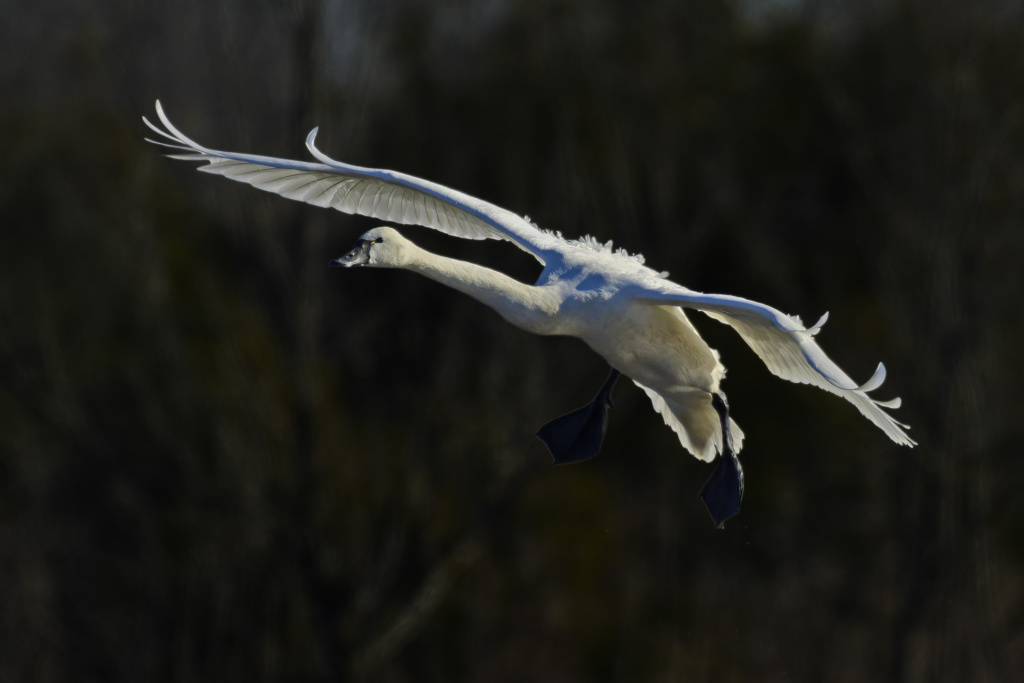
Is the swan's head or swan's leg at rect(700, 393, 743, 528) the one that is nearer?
the swan's head

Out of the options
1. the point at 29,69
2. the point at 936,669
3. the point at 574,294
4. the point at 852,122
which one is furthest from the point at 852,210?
the point at 574,294

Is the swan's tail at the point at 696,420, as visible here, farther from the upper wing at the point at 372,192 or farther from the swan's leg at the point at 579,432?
the upper wing at the point at 372,192

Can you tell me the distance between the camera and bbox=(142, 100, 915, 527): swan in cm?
741

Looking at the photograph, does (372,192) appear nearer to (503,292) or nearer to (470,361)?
(503,292)

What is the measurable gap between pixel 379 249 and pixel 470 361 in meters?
7.96

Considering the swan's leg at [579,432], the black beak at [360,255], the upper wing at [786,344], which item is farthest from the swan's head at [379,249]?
the swan's leg at [579,432]

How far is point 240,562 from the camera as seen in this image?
16.6 metres

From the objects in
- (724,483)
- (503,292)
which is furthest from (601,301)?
(724,483)

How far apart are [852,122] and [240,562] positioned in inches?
334

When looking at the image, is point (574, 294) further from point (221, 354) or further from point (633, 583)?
point (633, 583)

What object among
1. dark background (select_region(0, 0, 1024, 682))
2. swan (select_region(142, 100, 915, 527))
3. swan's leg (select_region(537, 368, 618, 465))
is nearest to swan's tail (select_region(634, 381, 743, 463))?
swan (select_region(142, 100, 915, 527))

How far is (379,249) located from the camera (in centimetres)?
779

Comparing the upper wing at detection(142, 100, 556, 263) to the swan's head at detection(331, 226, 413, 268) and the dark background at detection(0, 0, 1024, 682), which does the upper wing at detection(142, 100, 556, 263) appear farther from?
the dark background at detection(0, 0, 1024, 682)

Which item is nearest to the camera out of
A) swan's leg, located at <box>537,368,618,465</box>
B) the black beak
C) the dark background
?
the black beak
